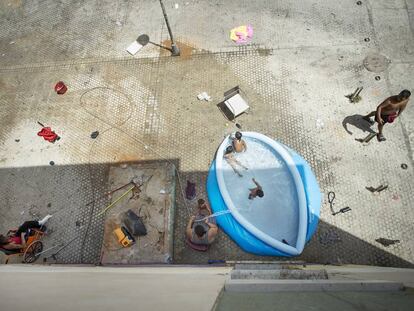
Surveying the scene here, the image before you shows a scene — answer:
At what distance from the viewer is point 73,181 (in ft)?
26.7

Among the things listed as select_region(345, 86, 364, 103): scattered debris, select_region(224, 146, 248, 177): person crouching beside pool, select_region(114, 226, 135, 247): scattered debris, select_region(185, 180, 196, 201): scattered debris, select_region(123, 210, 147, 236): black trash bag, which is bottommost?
select_region(114, 226, 135, 247): scattered debris

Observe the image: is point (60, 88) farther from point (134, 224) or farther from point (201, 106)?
point (134, 224)

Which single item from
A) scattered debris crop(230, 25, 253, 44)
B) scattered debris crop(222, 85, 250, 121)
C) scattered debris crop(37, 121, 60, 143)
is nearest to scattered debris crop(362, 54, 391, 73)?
scattered debris crop(230, 25, 253, 44)

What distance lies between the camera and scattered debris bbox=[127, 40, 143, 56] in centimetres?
961

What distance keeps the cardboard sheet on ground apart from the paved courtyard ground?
1.04 feet

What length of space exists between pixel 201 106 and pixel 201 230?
3293 millimetres

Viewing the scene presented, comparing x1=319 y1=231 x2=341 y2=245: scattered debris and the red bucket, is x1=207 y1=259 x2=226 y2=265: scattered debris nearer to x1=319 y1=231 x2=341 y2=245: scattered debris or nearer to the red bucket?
x1=319 y1=231 x2=341 y2=245: scattered debris

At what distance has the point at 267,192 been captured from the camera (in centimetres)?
734

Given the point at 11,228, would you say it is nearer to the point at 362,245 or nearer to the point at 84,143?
the point at 84,143

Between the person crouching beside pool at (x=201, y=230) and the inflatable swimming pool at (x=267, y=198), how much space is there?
0.84ft

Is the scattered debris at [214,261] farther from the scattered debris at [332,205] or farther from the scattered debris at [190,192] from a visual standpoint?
the scattered debris at [332,205]

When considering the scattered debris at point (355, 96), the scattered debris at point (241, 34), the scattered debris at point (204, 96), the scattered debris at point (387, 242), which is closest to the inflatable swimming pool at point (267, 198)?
the scattered debris at point (387, 242)

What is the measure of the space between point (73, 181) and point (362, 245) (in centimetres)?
639

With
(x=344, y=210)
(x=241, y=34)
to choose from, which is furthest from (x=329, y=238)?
(x=241, y=34)
